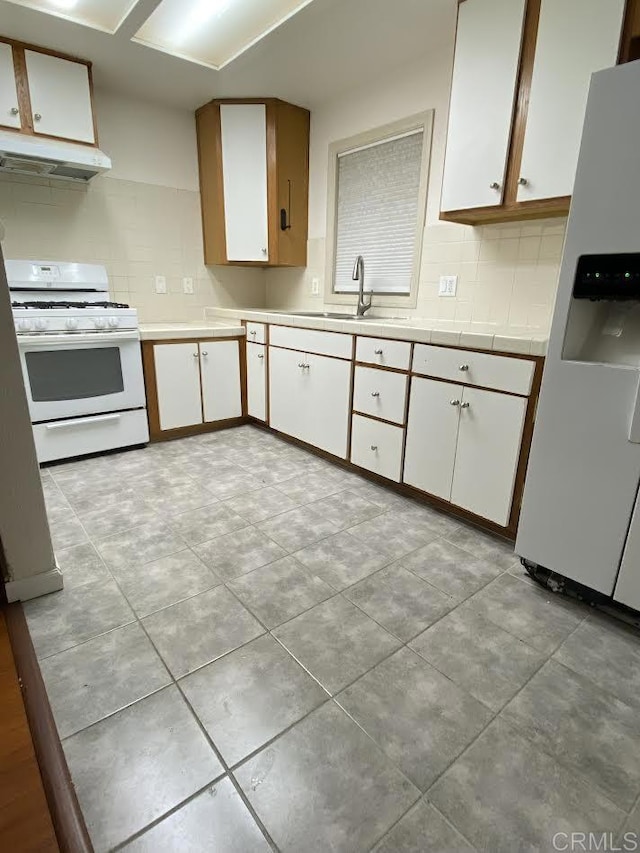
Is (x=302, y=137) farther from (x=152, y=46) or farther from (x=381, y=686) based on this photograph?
(x=381, y=686)

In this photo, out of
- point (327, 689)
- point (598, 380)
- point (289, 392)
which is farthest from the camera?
point (289, 392)

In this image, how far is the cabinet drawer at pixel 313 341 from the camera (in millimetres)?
2475

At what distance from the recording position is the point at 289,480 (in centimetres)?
255

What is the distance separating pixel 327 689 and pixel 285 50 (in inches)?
117

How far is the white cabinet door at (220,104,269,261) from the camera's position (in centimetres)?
304

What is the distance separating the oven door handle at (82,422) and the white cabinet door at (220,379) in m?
0.64

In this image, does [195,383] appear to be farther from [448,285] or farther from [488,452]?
[488,452]

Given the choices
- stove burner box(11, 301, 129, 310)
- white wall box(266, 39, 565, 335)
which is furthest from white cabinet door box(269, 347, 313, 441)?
stove burner box(11, 301, 129, 310)

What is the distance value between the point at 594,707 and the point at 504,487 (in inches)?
33.2

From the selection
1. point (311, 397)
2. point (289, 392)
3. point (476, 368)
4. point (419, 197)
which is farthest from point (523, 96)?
point (289, 392)

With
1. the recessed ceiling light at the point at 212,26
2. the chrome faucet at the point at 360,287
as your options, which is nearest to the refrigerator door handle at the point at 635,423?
the chrome faucet at the point at 360,287

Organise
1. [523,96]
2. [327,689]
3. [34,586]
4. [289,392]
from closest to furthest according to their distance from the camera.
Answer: [327,689] → [34,586] → [523,96] → [289,392]

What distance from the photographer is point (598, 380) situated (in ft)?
4.50

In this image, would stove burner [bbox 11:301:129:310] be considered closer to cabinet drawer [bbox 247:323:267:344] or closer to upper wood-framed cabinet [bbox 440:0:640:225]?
cabinet drawer [bbox 247:323:267:344]
